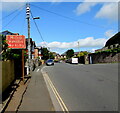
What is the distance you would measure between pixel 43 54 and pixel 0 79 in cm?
9771

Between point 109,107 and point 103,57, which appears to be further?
point 103,57

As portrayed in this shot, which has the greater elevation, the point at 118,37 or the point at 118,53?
the point at 118,37

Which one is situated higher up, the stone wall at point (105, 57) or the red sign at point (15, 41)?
the red sign at point (15, 41)

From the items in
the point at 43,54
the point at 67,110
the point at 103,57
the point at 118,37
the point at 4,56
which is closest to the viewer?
the point at 67,110

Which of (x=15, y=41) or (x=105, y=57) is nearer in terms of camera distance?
(x=15, y=41)

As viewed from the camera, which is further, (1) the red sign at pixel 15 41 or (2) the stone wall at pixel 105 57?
(2) the stone wall at pixel 105 57

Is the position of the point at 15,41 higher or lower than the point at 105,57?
higher

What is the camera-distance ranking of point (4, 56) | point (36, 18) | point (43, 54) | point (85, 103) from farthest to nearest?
point (43, 54)
point (36, 18)
point (4, 56)
point (85, 103)

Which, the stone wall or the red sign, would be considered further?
the stone wall

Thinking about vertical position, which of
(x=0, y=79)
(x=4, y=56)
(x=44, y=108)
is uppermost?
(x=4, y=56)

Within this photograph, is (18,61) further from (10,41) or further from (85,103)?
(85,103)

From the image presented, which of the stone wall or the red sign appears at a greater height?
the red sign

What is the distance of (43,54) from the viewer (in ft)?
345

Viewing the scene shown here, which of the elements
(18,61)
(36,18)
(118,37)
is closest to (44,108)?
(18,61)
